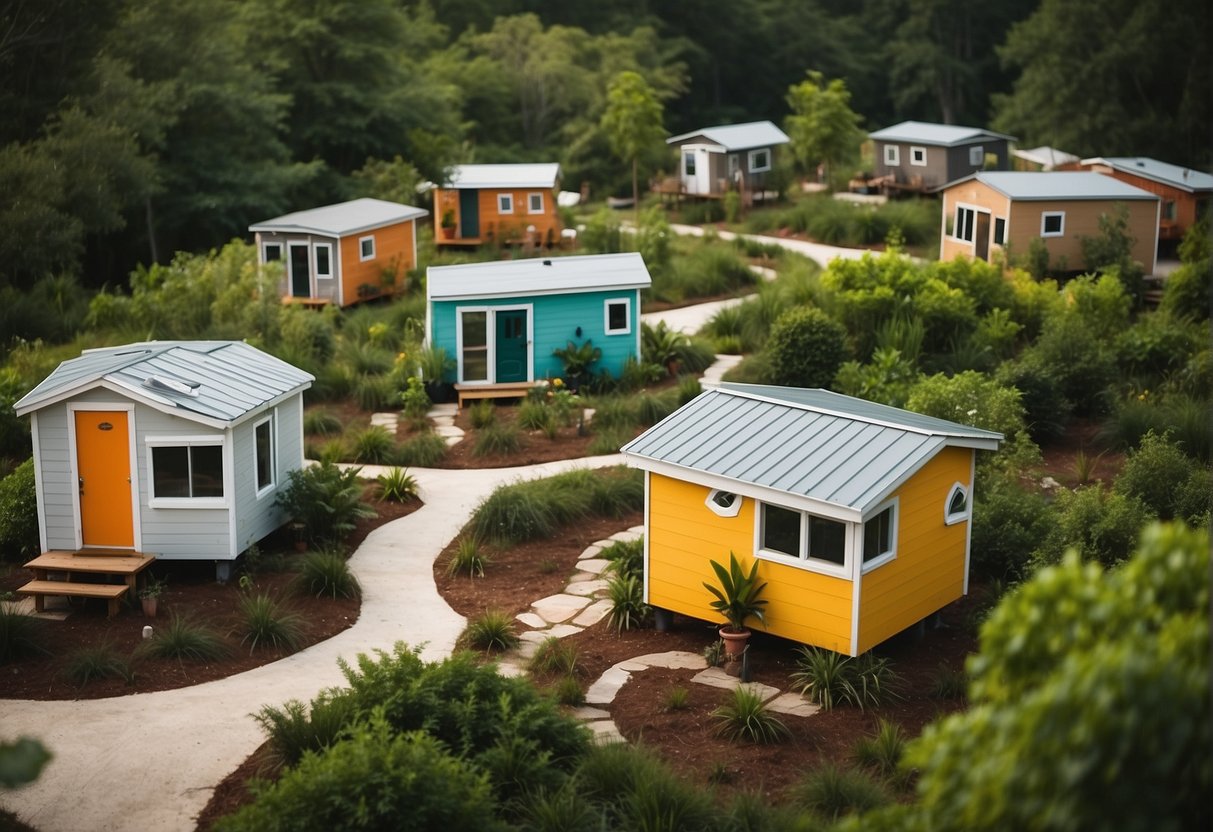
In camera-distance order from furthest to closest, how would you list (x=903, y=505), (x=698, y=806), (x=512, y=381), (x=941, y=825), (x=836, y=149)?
(x=836, y=149), (x=512, y=381), (x=903, y=505), (x=698, y=806), (x=941, y=825)

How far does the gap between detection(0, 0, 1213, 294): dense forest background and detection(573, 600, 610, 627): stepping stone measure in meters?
17.0

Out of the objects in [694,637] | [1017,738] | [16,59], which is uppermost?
[16,59]

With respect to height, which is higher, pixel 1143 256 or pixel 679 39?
pixel 679 39

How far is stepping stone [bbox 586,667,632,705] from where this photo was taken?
1167 cm

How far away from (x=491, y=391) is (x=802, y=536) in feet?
34.8

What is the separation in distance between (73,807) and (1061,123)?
155 ft

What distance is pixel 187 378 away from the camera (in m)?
14.4

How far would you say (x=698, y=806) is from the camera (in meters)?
9.21

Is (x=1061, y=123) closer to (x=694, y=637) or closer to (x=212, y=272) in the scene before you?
(x=212, y=272)

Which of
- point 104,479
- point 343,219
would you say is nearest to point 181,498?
point 104,479

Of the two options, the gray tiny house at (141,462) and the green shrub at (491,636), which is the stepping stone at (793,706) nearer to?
the green shrub at (491,636)

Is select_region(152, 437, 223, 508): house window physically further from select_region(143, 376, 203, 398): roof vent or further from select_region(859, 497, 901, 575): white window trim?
select_region(859, 497, 901, 575): white window trim

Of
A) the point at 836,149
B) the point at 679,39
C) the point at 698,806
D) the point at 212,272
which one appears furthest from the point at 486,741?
the point at 679,39

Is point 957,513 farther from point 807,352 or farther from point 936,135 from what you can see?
point 936,135
